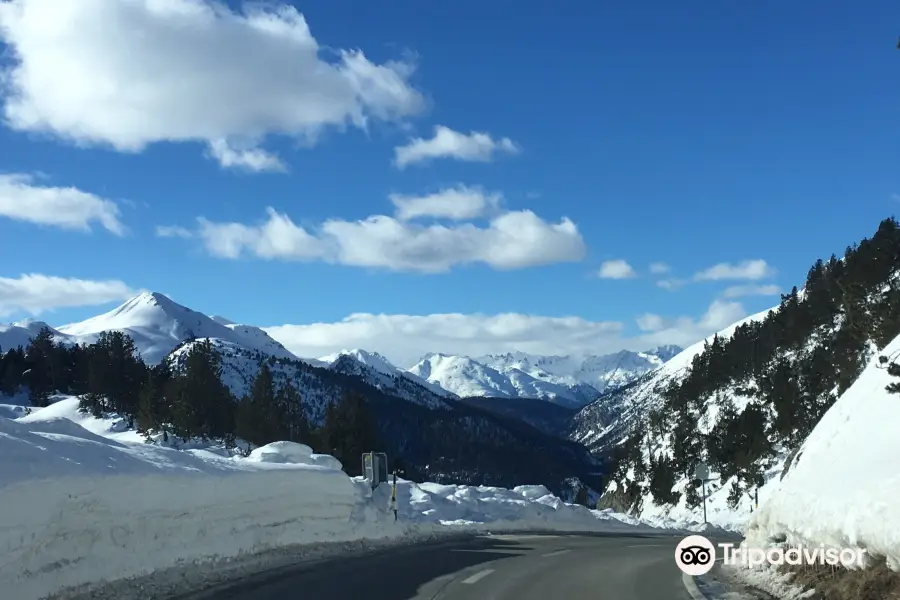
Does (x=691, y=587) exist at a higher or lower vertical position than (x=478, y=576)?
higher

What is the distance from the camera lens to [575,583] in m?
13.7

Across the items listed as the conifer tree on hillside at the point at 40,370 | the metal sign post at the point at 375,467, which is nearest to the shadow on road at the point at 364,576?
the metal sign post at the point at 375,467

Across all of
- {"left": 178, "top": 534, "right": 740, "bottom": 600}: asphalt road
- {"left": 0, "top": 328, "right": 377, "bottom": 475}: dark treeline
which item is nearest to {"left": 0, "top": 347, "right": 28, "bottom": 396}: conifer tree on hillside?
{"left": 0, "top": 328, "right": 377, "bottom": 475}: dark treeline

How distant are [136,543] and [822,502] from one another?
10.4 metres

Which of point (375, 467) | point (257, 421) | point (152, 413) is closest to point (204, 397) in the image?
point (257, 421)

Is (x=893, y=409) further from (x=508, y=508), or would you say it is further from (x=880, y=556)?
(x=508, y=508)

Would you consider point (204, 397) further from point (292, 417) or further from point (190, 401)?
point (292, 417)

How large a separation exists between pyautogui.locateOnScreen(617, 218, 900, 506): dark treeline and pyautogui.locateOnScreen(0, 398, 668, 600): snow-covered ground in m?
35.9

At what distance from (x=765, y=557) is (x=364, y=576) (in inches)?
272

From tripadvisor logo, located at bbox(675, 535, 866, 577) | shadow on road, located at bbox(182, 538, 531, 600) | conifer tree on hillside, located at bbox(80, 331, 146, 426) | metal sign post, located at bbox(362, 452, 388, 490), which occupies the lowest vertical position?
shadow on road, located at bbox(182, 538, 531, 600)

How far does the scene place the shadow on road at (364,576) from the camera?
488 inches

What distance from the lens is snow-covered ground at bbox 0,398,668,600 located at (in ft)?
35.7

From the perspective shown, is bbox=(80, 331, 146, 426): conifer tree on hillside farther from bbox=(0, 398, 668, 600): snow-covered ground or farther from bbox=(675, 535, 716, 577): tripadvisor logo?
bbox=(675, 535, 716, 577): tripadvisor logo

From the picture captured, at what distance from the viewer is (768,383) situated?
330 feet
